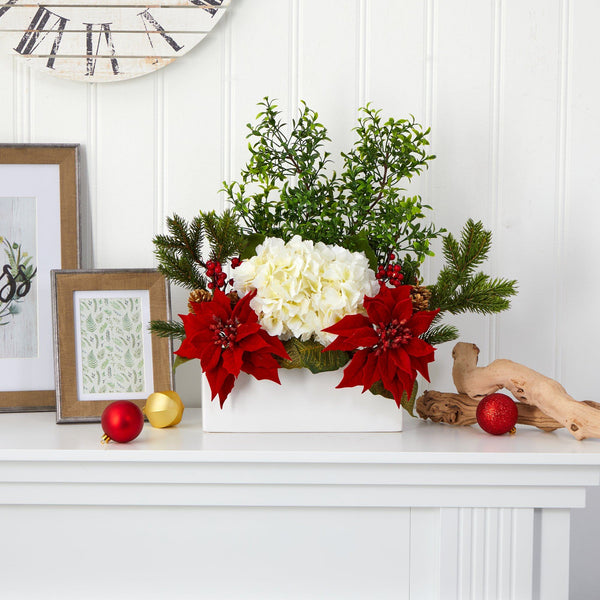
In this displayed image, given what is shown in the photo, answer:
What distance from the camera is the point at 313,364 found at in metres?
0.80

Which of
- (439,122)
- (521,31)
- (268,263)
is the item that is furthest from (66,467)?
(521,31)

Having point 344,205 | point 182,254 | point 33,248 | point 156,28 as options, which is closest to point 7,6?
point 156,28

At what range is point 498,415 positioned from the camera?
0.83 m

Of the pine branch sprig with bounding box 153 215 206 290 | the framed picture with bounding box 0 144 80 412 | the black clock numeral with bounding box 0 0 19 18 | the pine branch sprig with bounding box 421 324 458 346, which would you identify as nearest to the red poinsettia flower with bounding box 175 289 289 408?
the pine branch sprig with bounding box 153 215 206 290

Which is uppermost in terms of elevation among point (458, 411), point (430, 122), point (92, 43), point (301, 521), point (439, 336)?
point (92, 43)

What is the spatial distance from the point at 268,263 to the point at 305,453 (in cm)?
24

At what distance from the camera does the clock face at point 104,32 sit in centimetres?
103

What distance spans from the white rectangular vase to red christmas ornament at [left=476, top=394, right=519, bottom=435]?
0.12 metres

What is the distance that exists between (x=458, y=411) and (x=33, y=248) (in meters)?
0.72

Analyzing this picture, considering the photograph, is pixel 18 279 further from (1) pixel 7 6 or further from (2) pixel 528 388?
(2) pixel 528 388

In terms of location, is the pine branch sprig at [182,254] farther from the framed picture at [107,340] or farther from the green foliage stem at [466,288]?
the green foliage stem at [466,288]

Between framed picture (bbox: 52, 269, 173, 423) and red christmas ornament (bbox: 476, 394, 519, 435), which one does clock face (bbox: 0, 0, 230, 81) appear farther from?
red christmas ornament (bbox: 476, 394, 519, 435)

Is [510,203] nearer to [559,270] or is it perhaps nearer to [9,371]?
[559,270]

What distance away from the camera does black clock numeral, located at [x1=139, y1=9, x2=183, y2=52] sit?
3.42 feet
